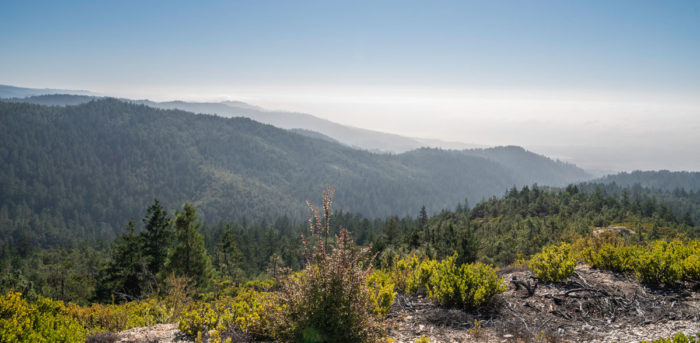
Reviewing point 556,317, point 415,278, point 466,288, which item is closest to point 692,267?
point 556,317

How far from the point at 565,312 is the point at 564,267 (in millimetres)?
1295

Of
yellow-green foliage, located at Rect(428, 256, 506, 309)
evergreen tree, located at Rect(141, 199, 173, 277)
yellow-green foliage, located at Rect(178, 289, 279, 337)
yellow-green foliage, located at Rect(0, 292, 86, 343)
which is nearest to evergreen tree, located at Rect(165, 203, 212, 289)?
evergreen tree, located at Rect(141, 199, 173, 277)

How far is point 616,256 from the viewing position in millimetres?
7828

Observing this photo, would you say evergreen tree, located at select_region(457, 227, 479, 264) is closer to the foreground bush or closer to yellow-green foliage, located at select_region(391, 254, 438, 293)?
yellow-green foliage, located at select_region(391, 254, 438, 293)

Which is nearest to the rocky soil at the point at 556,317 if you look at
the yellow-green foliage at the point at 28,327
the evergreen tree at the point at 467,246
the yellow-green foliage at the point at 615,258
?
the yellow-green foliage at the point at 615,258

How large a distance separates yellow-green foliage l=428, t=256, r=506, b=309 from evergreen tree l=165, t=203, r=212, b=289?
19.3 m

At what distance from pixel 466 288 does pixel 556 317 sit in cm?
159

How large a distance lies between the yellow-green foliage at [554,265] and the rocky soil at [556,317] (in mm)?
221

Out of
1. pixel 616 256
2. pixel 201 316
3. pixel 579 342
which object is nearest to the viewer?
pixel 579 342

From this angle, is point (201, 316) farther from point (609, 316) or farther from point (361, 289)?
point (609, 316)

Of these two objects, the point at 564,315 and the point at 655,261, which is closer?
the point at 564,315

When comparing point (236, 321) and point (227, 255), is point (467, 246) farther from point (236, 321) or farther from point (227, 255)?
point (227, 255)

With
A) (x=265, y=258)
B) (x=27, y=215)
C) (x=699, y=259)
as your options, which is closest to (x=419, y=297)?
(x=699, y=259)

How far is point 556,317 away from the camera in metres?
5.91
